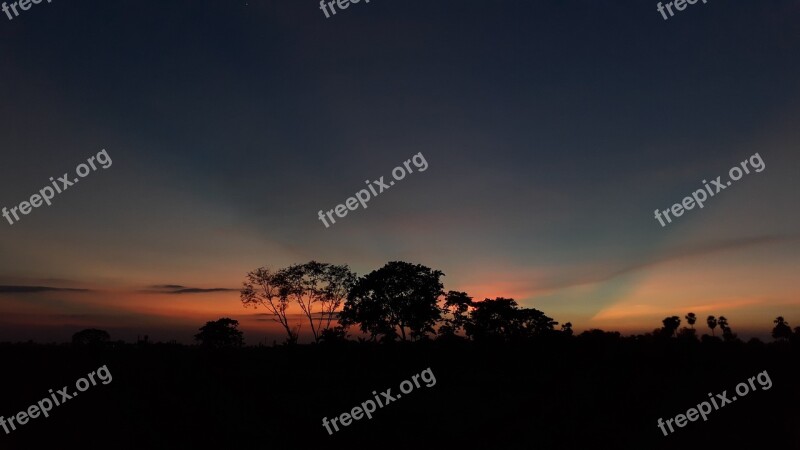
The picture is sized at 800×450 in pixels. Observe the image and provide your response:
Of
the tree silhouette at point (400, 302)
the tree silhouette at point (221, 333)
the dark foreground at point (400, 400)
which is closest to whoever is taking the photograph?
the dark foreground at point (400, 400)

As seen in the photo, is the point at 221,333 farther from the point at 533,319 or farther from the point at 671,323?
the point at 671,323

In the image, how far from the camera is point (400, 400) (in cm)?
2277

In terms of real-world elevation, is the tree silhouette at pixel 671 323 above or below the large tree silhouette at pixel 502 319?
below

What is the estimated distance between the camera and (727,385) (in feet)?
77.6

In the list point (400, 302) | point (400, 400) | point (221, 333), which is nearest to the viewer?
point (400, 400)

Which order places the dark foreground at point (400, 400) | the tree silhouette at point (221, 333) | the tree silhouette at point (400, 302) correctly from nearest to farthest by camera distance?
the dark foreground at point (400, 400), the tree silhouette at point (400, 302), the tree silhouette at point (221, 333)

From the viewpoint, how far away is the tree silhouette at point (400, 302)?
59.5 metres

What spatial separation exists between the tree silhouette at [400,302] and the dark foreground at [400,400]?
24.0 metres

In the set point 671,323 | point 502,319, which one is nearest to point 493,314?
point 502,319

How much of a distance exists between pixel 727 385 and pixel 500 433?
14.4m

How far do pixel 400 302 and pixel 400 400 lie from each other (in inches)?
1457

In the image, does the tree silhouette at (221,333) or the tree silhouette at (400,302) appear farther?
the tree silhouette at (221,333)

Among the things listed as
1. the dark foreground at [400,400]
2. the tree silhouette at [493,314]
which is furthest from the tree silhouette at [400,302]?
the dark foreground at [400,400]

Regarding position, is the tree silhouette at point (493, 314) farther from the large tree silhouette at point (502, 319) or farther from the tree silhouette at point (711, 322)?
the tree silhouette at point (711, 322)
